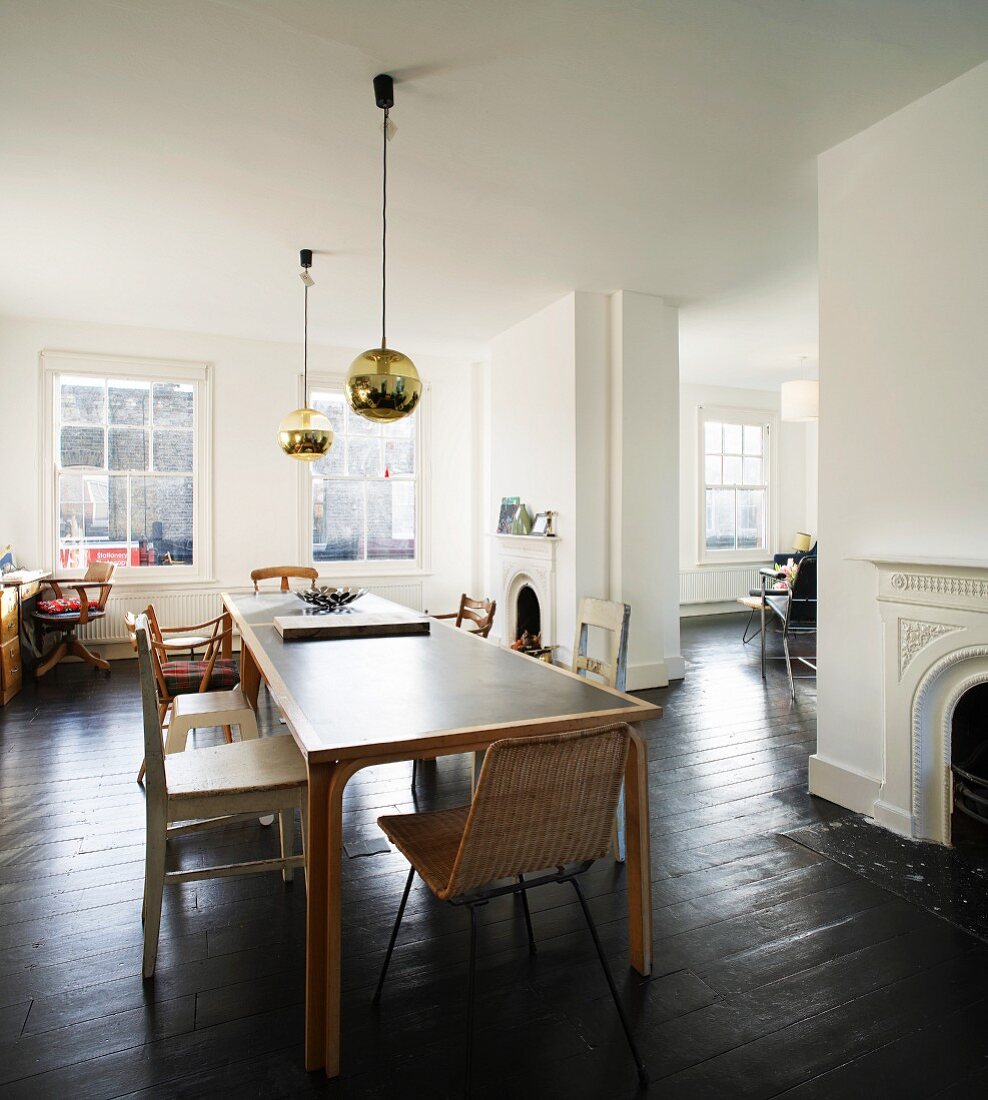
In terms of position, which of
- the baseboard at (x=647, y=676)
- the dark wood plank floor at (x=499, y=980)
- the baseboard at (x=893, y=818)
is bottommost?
the dark wood plank floor at (x=499, y=980)

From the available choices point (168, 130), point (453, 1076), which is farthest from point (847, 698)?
point (168, 130)

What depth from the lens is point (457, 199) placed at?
3.80m

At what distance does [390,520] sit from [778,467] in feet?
17.5

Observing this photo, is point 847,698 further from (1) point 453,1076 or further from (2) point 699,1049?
(1) point 453,1076

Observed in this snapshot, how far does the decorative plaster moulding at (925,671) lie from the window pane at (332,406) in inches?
215

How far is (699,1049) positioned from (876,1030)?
481 mm

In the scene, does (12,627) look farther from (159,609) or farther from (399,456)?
(399,456)

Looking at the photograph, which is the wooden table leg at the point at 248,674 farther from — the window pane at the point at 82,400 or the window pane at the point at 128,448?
the window pane at the point at 82,400

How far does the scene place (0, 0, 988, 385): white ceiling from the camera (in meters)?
2.46

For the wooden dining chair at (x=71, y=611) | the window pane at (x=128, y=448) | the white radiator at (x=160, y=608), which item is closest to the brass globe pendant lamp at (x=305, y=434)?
the white radiator at (x=160, y=608)

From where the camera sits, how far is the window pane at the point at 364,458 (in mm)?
7398

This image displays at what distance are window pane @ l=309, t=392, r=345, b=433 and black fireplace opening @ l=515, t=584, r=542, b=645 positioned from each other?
2498 millimetres

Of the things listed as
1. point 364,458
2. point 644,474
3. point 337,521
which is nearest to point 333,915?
point 644,474

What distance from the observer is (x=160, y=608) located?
6.59 metres
